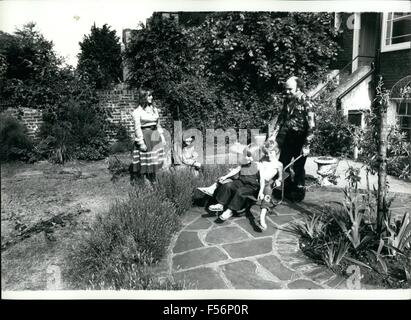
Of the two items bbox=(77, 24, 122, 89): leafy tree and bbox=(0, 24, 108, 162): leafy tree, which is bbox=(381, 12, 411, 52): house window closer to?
bbox=(77, 24, 122, 89): leafy tree

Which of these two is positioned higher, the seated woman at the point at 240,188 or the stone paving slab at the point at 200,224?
the seated woman at the point at 240,188

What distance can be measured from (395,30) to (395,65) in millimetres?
851

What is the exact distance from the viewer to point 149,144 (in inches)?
220

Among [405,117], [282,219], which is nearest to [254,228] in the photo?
[282,219]

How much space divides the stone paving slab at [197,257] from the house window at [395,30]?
6.43 metres

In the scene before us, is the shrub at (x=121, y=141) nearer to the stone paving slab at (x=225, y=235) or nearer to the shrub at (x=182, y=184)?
the shrub at (x=182, y=184)

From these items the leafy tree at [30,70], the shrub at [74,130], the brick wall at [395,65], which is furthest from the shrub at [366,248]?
the leafy tree at [30,70]

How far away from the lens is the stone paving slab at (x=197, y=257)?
12.0ft

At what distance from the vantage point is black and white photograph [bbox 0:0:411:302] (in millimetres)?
3367

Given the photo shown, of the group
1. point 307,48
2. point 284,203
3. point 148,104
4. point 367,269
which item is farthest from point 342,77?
point 367,269

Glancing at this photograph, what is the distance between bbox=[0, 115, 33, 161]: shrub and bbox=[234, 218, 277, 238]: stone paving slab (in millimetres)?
5815

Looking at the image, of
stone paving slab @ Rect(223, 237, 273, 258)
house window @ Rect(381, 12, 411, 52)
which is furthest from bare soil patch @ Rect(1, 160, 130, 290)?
house window @ Rect(381, 12, 411, 52)

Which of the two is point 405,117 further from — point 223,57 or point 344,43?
point 223,57
